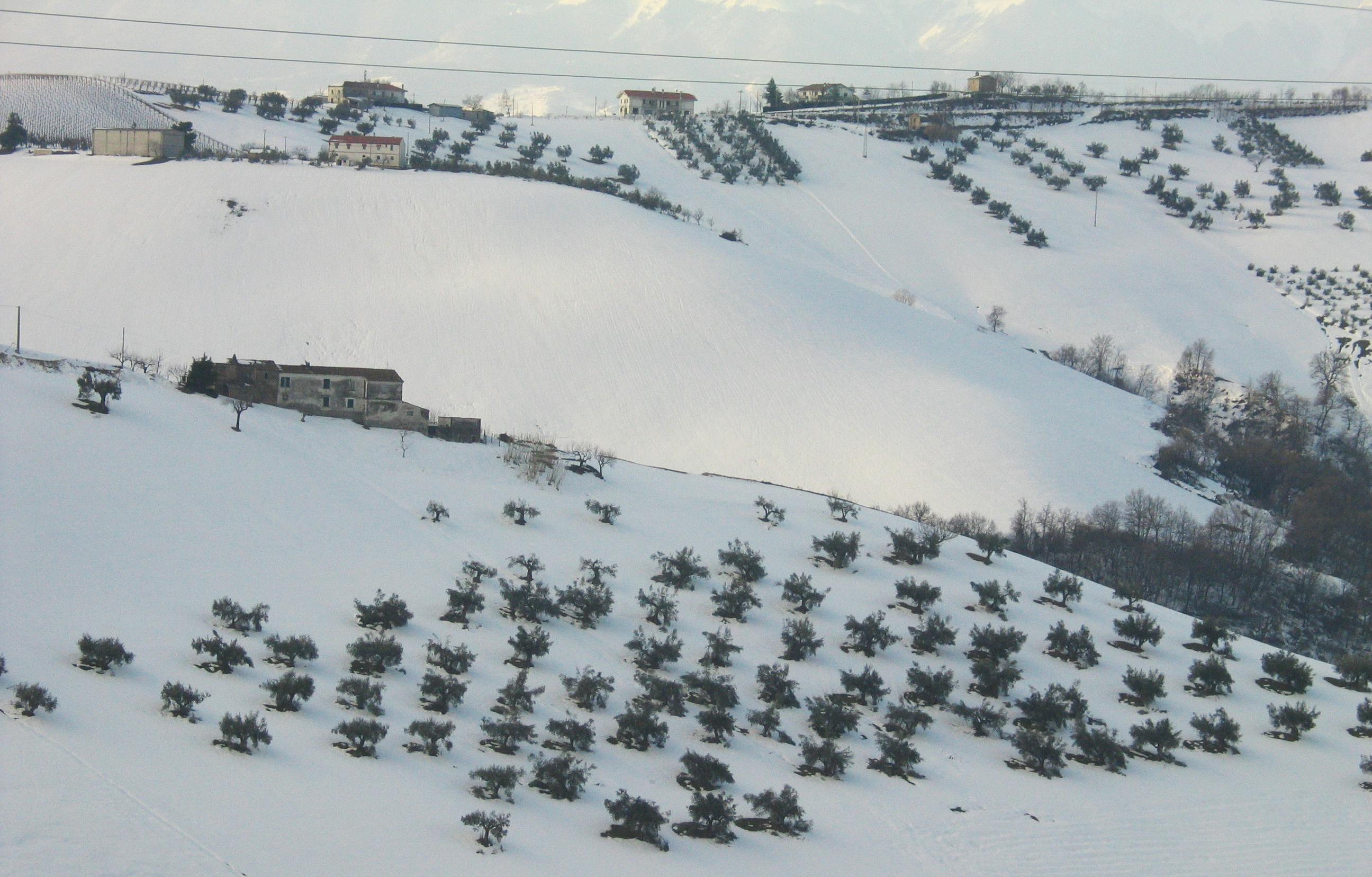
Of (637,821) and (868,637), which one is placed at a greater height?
(868,637)

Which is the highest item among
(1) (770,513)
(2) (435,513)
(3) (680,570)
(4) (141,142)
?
(4) (141,142)

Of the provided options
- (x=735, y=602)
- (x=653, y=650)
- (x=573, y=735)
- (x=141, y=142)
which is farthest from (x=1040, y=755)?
(x=141, y=142)

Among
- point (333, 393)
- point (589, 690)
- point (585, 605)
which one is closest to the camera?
point (589, 690)

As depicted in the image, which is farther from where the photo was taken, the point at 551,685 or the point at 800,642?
the point at 800,642

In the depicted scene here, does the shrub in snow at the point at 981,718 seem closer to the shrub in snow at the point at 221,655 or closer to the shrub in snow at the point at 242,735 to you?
the shrub in snow at the point at 242,735

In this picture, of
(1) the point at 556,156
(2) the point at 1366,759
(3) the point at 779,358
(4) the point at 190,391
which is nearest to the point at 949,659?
(2) the point at 1366,759

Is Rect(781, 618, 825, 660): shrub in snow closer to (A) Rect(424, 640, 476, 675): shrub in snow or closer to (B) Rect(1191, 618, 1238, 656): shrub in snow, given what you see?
(A) Rect(424, 640, 476, 675): shrub in snow

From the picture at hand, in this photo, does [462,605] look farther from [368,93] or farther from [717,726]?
[368,93]

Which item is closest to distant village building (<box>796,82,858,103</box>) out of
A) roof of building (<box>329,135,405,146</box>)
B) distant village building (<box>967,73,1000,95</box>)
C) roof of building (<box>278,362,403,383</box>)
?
distant village building (<box>967,73,1000,95</box>)
